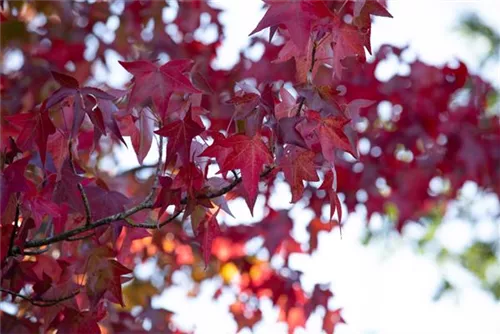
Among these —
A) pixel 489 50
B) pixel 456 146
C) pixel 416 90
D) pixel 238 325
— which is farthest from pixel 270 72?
pixel 489 50

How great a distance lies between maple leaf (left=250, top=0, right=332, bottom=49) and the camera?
4.76 ft

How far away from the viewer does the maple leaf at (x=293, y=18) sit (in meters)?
1.45

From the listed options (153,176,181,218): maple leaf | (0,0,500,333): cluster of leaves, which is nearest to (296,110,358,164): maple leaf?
(0,0,500,333): cluster of leaves

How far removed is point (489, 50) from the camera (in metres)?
8.15

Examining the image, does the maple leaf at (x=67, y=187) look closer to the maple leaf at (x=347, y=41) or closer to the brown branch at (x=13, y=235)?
the brown branch at (x=13, y=235)

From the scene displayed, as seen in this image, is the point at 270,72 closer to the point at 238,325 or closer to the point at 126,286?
the point at 238,325

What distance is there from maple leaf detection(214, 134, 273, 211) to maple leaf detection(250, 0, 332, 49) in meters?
0.19

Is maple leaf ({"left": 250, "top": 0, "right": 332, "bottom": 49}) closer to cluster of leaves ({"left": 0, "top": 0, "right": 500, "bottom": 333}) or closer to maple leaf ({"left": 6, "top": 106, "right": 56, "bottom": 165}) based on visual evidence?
cluster of leaves ({"left": 0, "top": 0, "right": 500, "bottom": 333})

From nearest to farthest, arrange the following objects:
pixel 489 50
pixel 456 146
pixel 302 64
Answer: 1. pixel 302 64
2. pixel 456 146
3. pixel 489 50

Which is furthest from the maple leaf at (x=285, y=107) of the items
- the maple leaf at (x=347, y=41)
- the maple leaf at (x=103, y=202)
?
the maple leaf at (x=103, y=202)

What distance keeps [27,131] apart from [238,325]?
1.98 meters

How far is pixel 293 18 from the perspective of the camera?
1454 mm

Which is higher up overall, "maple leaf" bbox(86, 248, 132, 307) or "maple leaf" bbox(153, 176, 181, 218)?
"maple leaf" bbox(153, 176, 181, 218)

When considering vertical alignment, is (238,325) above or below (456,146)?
below
